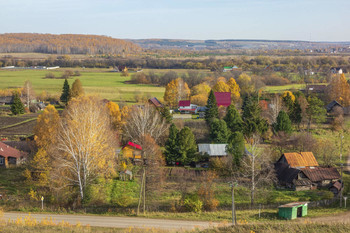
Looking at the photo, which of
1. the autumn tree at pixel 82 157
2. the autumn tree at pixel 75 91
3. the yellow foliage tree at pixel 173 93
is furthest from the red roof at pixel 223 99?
the autumn tree at pixel 82 157

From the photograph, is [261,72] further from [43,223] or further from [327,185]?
[43,223]

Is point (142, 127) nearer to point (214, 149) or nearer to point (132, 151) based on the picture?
point (132, 151)

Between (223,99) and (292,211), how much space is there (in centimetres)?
2947

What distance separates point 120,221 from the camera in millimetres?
19719

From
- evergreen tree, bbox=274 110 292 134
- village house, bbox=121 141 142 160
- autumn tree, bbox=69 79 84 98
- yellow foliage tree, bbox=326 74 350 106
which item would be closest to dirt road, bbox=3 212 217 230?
village house, bbox=121 141 142 160

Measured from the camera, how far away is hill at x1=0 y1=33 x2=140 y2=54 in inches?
5969

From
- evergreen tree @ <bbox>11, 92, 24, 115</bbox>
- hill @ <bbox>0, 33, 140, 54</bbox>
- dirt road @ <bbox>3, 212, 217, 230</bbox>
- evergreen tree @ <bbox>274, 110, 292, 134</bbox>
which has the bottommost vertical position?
dirt road @ <bbox>3, 212, 217, 230</bbox>

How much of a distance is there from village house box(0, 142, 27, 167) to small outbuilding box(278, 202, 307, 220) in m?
21.5

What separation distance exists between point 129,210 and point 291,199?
34.3 feet

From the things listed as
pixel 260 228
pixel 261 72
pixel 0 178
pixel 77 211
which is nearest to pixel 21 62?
pixel 261 72

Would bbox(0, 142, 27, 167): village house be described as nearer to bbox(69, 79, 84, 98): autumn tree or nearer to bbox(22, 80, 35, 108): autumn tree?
bbox(69, 79, 84, 98): autumn tree

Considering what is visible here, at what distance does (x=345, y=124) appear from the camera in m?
41.1

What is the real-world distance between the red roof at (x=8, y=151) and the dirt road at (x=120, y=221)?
10.4 metres

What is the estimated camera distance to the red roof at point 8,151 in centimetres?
2981
